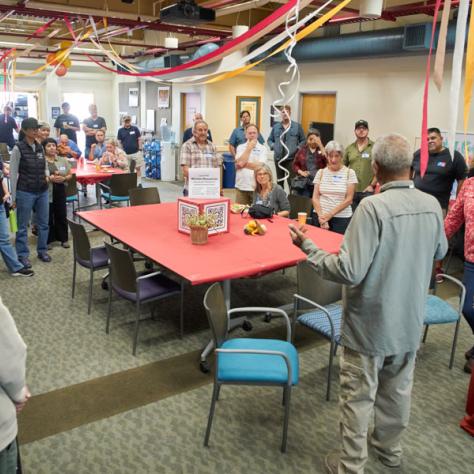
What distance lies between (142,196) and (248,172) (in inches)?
49.6

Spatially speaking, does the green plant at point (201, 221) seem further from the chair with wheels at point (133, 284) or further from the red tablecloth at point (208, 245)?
the chair with wheels at point (133, 284)

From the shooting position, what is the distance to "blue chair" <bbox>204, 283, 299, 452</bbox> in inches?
100

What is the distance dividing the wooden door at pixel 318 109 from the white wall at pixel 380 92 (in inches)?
6.7

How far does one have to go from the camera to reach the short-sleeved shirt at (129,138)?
31.2ft

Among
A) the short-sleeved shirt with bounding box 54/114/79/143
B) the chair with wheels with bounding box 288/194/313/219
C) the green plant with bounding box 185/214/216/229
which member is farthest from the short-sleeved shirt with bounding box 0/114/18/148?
the green plant with bounding box 185/214/216/229

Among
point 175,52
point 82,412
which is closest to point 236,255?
point 82,412

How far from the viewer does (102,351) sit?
3.73 meters

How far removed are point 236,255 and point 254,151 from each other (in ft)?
9.27

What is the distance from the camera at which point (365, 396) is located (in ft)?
7.47

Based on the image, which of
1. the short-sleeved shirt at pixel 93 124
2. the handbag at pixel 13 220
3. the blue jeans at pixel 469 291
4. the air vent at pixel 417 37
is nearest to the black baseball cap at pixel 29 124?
the handbag at pixel 13 220

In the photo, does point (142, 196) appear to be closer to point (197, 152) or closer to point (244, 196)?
point (197, 152)

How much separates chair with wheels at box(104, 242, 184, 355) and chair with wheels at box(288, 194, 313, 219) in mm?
1865

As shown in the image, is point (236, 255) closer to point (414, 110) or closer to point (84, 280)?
point (84, 280)

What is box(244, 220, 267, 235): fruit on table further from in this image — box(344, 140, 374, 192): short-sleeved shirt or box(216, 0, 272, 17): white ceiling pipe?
box(216, 0, 272, 17): white ceiling pipe
